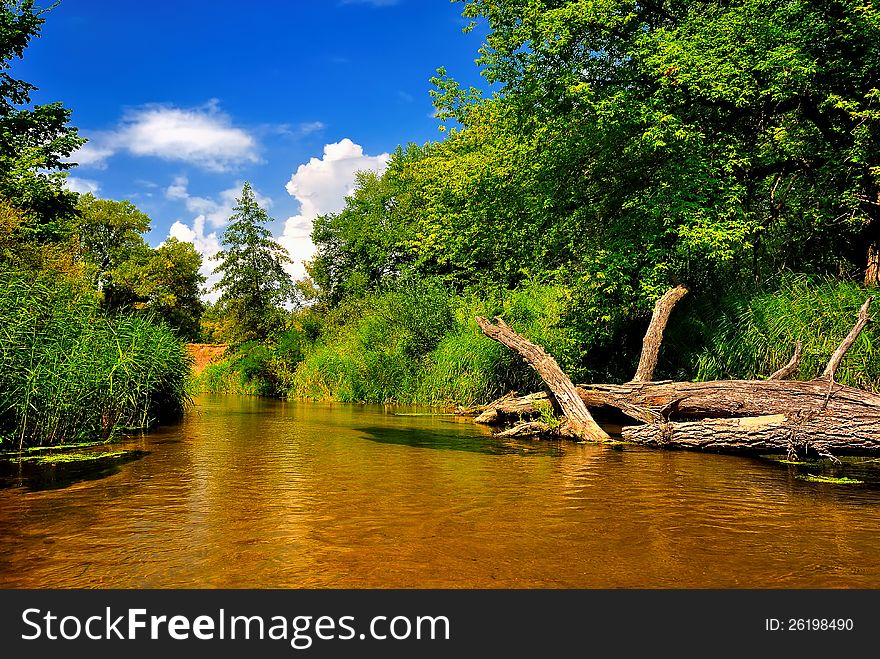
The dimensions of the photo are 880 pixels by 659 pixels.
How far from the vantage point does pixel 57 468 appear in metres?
7.00

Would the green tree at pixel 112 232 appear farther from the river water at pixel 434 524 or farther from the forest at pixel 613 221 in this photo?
the river water at pixel 434 524

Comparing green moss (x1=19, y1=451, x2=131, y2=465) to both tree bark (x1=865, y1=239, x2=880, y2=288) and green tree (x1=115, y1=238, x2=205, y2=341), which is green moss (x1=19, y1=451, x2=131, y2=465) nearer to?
tree bark (x1=865, y1=239, x2=880, y2=288)

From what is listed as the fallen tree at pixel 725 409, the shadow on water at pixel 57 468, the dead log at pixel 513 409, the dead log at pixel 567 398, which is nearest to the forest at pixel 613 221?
the shadow on water at pixel 57 468

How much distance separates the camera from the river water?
3.74m

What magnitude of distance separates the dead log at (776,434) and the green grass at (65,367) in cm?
855

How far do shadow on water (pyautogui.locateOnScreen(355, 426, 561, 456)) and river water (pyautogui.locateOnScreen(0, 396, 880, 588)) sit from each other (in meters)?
0.92

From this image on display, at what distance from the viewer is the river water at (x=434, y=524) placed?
374 centimetres

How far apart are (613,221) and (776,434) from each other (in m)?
7.99

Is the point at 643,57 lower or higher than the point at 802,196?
higher
